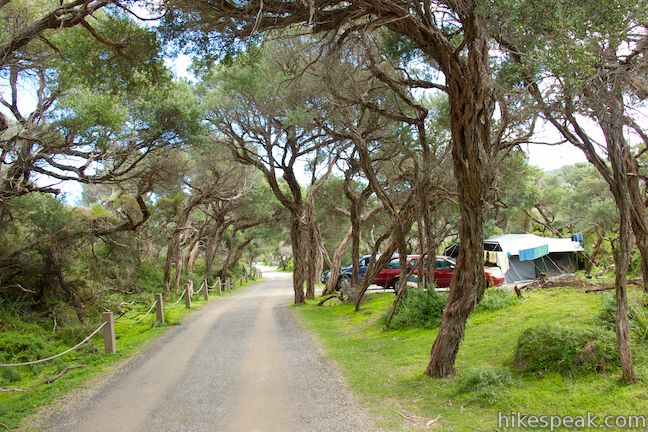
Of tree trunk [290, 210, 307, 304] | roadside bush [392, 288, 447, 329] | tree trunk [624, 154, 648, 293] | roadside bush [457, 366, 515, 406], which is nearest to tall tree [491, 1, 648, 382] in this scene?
roadside bush [457, 366, 515, 406]

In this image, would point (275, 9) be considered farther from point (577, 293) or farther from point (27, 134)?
point (577, 293)

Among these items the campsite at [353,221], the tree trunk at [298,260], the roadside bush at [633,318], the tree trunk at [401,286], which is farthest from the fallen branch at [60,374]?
the tree trunk at [298,260]

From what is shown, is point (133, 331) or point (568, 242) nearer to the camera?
point (133, 331)

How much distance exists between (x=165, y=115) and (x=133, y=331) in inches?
244

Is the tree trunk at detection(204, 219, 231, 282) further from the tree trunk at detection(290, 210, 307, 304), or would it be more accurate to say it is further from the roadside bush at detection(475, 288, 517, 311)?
the roadside bush at detection(475, 288, 517, 311)

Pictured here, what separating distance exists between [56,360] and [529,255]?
16867 mm

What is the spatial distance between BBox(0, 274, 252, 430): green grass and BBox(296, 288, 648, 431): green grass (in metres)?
4.29

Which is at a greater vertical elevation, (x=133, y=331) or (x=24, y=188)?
(x=24, y=188)

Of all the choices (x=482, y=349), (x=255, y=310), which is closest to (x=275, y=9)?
(x=482, y=349)

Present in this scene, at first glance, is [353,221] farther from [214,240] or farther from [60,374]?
[214,240]

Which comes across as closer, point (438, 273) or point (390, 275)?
point (438, 273)

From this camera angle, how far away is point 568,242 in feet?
72.1

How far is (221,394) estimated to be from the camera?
6.70 m

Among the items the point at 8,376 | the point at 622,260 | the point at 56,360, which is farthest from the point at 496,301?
the point at 8,376
